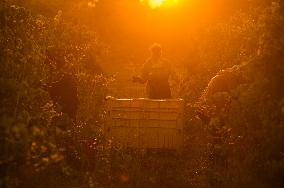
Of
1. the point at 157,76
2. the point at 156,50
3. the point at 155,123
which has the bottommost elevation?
the point at 155,123

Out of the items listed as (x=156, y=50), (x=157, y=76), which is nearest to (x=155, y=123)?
(x=157, y=76)

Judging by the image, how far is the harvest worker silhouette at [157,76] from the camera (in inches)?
473

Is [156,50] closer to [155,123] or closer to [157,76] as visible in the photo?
[157,76]

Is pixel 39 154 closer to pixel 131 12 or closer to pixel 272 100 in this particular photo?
pixel 272 100

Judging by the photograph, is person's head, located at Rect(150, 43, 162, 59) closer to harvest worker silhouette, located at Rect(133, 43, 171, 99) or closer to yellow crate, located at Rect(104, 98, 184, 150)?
harvest worker silhouette, located at Rect(133, 43, 171, 99)

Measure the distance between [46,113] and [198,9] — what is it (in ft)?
67.5

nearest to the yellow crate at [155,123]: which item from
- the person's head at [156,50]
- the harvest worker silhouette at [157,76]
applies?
the harvest worker silhouette at [157,76]

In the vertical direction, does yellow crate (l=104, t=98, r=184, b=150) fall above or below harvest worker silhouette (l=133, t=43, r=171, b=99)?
below

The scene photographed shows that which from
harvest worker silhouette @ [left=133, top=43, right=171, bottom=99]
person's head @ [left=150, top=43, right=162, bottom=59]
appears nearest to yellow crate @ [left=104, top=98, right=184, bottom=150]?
harvest worker silhouette @ [left=133, top=43, right=171, bottom=99]

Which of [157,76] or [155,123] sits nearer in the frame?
[155,123]

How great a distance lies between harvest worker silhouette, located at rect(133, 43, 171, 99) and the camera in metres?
12.0

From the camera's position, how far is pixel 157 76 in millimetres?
12016

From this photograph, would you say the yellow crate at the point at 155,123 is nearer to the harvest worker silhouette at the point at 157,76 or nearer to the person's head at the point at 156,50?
the harvest worker silhouette at the point at 157,76

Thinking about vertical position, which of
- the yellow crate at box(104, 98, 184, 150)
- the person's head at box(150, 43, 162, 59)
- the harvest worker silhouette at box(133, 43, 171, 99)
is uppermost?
the person's head at box(150, 43, 162, 59)
